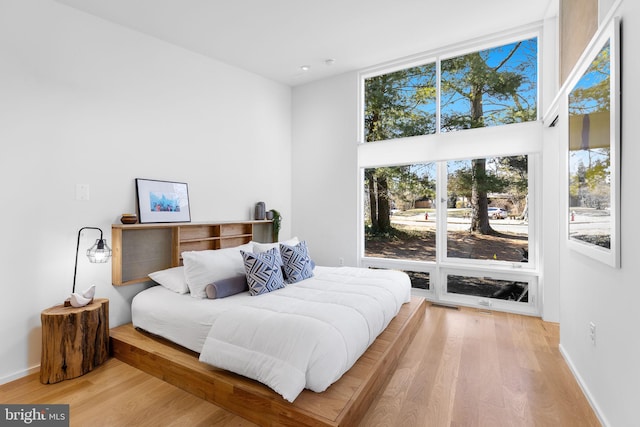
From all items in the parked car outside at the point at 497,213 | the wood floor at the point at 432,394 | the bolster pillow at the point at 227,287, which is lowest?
the wood floor at the point at 432,394

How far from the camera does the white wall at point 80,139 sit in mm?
2396

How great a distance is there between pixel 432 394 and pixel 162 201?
9.74 feet

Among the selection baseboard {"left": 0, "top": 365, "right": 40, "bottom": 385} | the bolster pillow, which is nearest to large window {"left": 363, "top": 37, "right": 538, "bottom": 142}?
the bolster pillow

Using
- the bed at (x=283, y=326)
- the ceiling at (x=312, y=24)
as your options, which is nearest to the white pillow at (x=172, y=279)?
the bed at (x=283, y=326)

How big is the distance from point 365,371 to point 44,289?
2570 mm

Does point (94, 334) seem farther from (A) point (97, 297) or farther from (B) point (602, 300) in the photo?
(B) point (602, 300)

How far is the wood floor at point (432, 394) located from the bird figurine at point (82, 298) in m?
0.52

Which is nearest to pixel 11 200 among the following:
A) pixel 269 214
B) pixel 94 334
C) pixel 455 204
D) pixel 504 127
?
pixel 94 334

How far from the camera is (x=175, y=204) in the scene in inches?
134

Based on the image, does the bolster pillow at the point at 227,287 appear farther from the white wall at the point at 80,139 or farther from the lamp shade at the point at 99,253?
the white wall at the point at 80,139

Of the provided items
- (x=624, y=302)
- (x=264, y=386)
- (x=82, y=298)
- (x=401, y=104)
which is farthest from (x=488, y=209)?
(x=82, y=298)

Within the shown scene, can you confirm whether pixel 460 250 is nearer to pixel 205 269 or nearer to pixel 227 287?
pixel 227 287

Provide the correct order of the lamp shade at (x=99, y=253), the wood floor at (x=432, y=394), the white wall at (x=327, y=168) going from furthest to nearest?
the white wall at (x=327, y=168), the lamp shade at (x=99, y=253), the wood floor at (x=432, y=394)

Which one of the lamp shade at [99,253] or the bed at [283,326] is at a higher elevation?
the lamp shade at [99,253]
